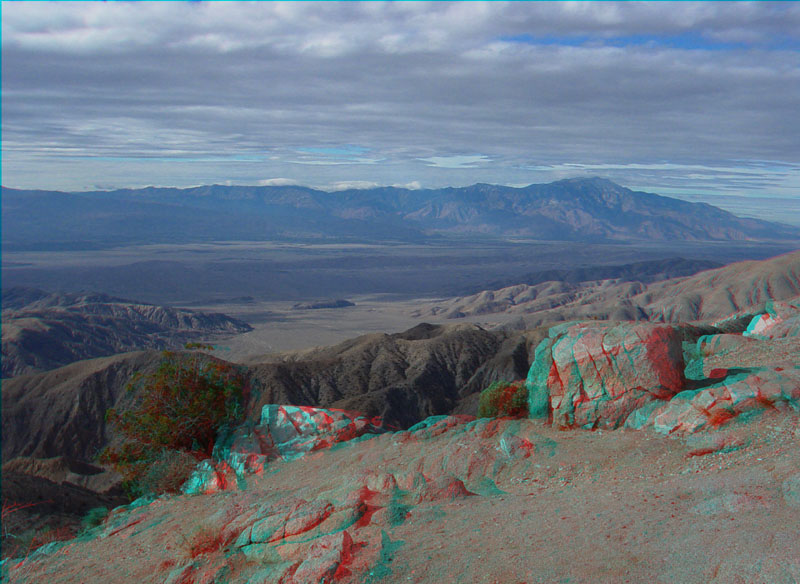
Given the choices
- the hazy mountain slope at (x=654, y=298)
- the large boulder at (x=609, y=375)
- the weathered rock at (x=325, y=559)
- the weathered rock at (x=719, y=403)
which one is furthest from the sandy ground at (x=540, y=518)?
the hazy mountain slope at (x=654, y=298)

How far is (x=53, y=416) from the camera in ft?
170

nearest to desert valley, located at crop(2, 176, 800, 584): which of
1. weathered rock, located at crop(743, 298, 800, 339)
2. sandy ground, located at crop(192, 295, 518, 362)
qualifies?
weathered rock, located at crop(743, 298, 800, 339)

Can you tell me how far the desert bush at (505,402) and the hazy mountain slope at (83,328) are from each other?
246 feet

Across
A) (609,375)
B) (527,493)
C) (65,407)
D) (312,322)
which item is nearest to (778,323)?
(609,375)

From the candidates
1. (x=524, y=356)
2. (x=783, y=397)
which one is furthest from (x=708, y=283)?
(x=783, y=397)

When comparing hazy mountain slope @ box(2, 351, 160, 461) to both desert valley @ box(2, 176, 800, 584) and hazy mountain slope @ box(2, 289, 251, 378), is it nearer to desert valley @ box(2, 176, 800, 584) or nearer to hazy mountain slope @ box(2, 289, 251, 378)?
desert valley @ box(2, 176, 800, 584)

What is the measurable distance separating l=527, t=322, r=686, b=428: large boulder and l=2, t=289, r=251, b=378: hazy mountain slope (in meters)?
80.3

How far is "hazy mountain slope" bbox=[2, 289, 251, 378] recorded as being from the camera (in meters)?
83.9

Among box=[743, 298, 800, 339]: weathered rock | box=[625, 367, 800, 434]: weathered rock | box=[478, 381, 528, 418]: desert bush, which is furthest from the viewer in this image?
box=[743, 298, 800, 339]: weathered rock

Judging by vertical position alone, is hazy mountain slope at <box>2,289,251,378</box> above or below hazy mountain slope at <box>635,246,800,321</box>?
below

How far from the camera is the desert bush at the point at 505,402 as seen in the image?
63.1 ft

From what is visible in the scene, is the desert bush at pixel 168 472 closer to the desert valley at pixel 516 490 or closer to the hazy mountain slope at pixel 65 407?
the desert valley at pixel 516 490

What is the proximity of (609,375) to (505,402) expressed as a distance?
4788 millimetres

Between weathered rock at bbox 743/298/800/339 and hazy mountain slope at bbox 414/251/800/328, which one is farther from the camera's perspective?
hazy mountain slope at bbox 414/251/800/328
